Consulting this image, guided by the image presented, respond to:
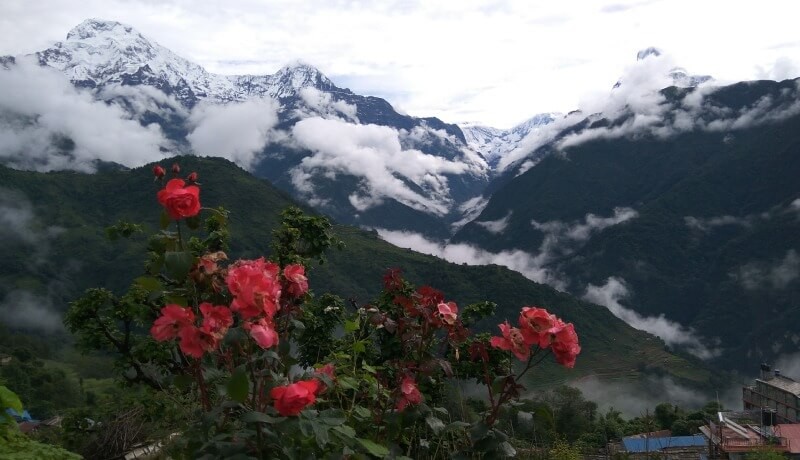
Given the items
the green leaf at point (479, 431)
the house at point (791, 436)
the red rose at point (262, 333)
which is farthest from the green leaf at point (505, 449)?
the house at point (791, 436)

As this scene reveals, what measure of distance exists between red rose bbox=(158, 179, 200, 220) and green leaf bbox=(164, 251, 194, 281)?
20 cm

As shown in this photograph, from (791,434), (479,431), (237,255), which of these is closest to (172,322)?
(479,431)

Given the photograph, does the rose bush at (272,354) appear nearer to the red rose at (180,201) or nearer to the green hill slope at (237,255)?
the red rose at (180,201)

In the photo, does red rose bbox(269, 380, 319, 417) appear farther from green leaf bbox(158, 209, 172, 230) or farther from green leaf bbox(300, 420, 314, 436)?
green leaf bbox(158, 209, 172, 230)

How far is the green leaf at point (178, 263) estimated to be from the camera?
8.75 feet

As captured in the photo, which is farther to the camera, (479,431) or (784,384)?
(784,384)

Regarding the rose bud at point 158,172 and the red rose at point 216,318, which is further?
the rose bud at point 158,172

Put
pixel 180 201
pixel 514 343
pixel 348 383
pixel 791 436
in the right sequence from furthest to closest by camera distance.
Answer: pixel 791 436
pixel 348 383
pixel 514 343
pixel 180 201

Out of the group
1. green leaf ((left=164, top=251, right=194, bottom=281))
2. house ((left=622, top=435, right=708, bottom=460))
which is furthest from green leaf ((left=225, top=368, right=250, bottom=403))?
house ((left=622, top=435, right=708, bottom=460))

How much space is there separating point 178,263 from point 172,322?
0.29m

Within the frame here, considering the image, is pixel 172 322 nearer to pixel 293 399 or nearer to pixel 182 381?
pixel 182 381

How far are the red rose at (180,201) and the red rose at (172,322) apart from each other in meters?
0.44

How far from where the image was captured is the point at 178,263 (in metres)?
2.68

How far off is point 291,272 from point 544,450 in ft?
11.6
